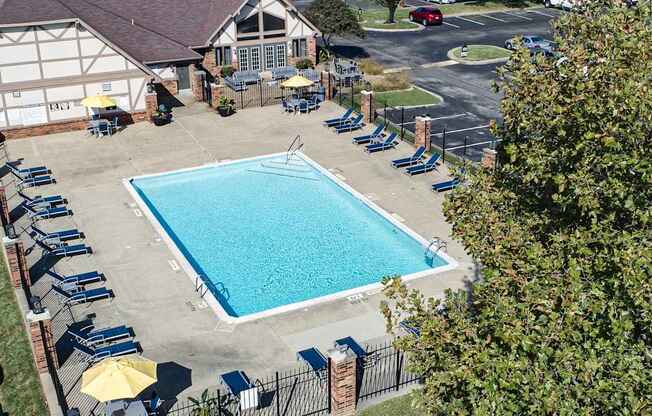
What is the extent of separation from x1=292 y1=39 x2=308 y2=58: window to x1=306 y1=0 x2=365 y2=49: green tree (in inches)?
65.3

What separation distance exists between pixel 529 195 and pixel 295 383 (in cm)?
734

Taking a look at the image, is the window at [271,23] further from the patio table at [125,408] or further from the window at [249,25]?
the patio table at [125,408]

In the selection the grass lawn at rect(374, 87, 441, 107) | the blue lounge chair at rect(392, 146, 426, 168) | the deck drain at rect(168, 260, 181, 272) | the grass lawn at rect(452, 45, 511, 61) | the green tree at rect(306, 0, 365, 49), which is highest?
the green tree at rect(306, 0, 365, 49)

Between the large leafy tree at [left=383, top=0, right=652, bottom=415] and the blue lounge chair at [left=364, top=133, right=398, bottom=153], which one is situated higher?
the large leafy tree at [left=383, top=0, right=652, bottom=415]

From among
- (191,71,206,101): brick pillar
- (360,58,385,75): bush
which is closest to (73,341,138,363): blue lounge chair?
(191,71,206,101): brick pillar

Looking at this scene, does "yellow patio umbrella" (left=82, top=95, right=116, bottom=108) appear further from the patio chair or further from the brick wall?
the patio chair

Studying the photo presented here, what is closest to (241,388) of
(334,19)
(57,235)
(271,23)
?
(57,235)

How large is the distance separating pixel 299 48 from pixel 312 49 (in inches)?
32.3

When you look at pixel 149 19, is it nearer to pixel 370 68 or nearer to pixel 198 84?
pixel 198 84

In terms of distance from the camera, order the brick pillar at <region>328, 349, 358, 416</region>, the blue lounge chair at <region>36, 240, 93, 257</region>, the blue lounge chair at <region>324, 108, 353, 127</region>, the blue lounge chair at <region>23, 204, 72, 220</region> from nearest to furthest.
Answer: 1. the brick pillar at <region>328, 349, 358, 416</region>
2. the blue lounge chair at <region>36, 240, 93, 257</region>
3. the blue lounge chair at <region>23, 204, 72, 220</region>
4. the blue lounge chair at <region>324, 108, 353, 127</region>

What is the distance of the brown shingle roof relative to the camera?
38.9 m

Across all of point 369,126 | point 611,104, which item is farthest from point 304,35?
point 611,104

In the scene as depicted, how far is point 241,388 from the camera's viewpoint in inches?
792

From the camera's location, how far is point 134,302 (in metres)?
25.1
